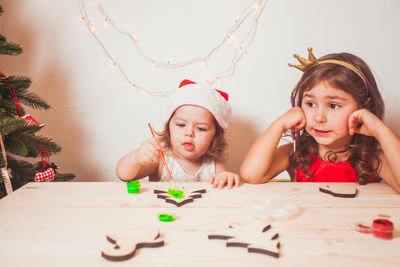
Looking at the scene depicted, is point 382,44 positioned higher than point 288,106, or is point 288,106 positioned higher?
point 382,44

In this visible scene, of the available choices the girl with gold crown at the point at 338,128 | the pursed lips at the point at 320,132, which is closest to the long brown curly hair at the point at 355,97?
the girl with gold crown at the point at 338,128

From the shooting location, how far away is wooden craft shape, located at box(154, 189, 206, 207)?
0.80 m

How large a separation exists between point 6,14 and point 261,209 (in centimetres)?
152

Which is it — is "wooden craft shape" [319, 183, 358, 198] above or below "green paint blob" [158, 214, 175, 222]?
above

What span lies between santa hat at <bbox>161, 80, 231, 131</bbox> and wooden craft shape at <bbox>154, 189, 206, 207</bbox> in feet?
1.45

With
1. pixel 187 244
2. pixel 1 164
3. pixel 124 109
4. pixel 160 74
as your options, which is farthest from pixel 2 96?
pixel 187 244

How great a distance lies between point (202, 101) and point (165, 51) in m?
0.45

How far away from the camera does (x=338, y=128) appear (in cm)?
107

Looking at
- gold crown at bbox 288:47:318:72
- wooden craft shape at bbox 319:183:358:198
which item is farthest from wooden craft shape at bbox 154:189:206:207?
gold crown at bbox 288:47:318:72

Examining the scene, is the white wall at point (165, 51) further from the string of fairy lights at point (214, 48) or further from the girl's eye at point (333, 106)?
the girl's eye at point (333, 106)

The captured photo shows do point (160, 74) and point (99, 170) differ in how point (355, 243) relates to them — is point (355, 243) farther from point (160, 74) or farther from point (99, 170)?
point (99, 170)

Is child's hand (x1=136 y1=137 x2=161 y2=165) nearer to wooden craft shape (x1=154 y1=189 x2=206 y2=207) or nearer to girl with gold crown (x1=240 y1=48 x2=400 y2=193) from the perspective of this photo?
wooden craft shape (x1=154 y1=189 x2=206 y2=207)

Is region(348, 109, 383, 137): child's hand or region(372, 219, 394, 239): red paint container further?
region(348, 109, 383, 137): child's hand

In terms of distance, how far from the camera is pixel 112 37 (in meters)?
1.52
